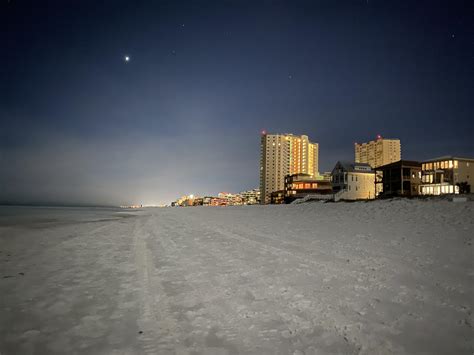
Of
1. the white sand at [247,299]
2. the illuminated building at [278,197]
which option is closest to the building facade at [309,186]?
the illuminated building at [278,197]

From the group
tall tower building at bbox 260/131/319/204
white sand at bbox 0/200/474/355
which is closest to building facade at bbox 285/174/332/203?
tall tower building at bbox 260/131/319/204

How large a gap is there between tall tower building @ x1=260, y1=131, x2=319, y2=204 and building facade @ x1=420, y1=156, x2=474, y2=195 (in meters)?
128

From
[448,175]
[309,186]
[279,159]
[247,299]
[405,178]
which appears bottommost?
[247,299]

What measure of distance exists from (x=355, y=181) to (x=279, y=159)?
12787 centimetres

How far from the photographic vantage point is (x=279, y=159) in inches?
7131

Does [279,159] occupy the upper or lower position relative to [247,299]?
upper

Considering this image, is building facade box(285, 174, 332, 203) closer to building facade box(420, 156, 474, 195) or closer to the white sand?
building facade box(420, 156, 474, 195)

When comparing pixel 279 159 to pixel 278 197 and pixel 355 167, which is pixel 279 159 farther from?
pixel 355 167

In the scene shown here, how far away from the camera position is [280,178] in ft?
584

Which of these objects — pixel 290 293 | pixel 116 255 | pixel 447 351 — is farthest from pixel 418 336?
pixel 116 255

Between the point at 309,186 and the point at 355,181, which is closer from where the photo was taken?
the point at 355,181

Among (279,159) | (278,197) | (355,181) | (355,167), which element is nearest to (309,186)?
(278,197)

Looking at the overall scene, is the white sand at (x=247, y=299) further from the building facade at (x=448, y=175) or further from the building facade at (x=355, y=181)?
the building facade at (x=355, y=181)

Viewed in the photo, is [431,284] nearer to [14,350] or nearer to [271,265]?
[271,265]
